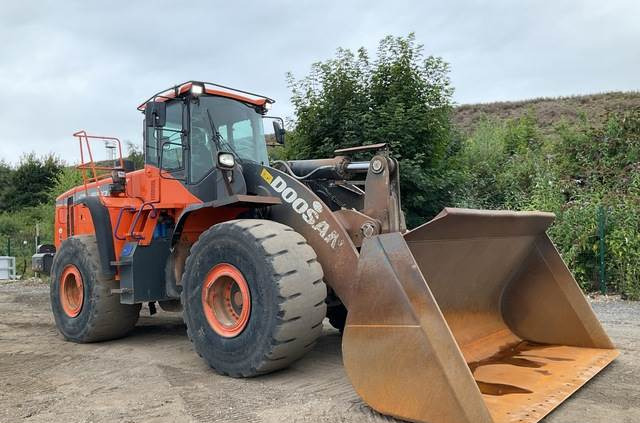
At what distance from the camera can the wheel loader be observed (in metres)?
3.64

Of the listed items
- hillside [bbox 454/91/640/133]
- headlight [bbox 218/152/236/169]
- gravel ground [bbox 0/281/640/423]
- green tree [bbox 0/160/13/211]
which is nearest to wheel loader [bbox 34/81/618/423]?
headlight [bbox 218/152/236/169]

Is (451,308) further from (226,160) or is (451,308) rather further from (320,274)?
(226,160)

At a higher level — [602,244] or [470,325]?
[602,244]

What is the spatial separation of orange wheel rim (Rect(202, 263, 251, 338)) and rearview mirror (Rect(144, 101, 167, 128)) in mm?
1855

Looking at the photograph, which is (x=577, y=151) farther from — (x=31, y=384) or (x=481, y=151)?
(x=31, y=384)

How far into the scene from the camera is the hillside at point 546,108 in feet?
102

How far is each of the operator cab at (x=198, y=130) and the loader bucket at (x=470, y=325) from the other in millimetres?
2286

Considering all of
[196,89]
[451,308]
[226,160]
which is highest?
[196,89]

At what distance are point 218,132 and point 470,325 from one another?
123 inches

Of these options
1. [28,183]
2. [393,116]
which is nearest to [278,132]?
[393,116]

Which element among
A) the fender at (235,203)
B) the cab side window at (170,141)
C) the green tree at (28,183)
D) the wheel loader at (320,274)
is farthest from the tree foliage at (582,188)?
the green tree at (28,183)

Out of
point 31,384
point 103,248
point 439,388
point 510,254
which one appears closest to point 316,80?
point 103,248

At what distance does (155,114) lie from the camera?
232 inches

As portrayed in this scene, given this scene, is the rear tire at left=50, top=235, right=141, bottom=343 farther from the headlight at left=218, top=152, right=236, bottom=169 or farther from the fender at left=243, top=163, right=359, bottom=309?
the fender at left=243, top=163, right=359, bottom=309
